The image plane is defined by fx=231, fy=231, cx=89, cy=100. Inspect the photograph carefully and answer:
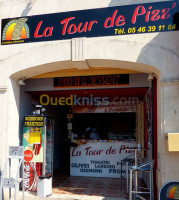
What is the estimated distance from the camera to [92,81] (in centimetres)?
646

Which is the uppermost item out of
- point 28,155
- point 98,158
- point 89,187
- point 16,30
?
point 16,30

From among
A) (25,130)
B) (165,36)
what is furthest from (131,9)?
(25,130)

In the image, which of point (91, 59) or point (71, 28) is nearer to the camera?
point (91, 59)

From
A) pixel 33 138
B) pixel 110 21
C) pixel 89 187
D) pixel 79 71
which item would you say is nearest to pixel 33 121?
pixel 33 138

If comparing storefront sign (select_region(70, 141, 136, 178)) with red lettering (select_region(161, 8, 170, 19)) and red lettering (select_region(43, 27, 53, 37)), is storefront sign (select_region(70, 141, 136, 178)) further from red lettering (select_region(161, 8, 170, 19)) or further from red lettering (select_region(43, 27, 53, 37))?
red lettering (select_region(161, 8, 170, 19))

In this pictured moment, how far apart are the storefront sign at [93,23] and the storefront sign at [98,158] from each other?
407 cm

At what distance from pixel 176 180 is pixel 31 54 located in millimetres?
4117

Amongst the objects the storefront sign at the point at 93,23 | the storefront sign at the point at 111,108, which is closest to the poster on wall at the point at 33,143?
the storefront sign at the point at 93,23

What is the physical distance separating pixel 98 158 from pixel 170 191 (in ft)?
13.0

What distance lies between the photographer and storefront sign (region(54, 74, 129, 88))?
20.5 feet

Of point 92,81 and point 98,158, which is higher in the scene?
point 92,81

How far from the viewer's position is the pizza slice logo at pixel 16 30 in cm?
563

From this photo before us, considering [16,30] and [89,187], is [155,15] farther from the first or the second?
[89,187]

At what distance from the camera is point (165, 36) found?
4.71 meters
